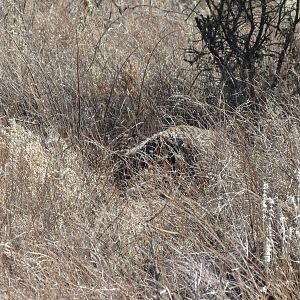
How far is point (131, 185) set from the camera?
14.0 feet

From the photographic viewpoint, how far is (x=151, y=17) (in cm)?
764

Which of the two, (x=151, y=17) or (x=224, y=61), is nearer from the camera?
(x=224, y=61)

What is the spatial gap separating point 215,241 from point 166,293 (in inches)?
16.9

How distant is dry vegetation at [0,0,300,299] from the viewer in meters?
2.92

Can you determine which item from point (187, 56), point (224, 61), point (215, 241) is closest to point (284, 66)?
point (224, 61)

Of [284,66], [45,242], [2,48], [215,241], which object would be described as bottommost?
[45,242]

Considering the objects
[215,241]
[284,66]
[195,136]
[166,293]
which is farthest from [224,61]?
[166,293]

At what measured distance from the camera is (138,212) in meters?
3.70

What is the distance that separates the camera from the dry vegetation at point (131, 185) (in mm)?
2918

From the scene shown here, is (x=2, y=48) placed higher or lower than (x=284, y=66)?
lower

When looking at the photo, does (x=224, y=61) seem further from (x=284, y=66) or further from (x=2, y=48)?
(x=2, y=48)

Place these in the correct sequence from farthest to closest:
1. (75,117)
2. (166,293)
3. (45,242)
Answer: (75,117), (45,242), (166,293)

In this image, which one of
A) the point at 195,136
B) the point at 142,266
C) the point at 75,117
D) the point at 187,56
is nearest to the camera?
the point at 142,266

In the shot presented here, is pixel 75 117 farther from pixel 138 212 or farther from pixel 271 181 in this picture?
pixel 271 181
